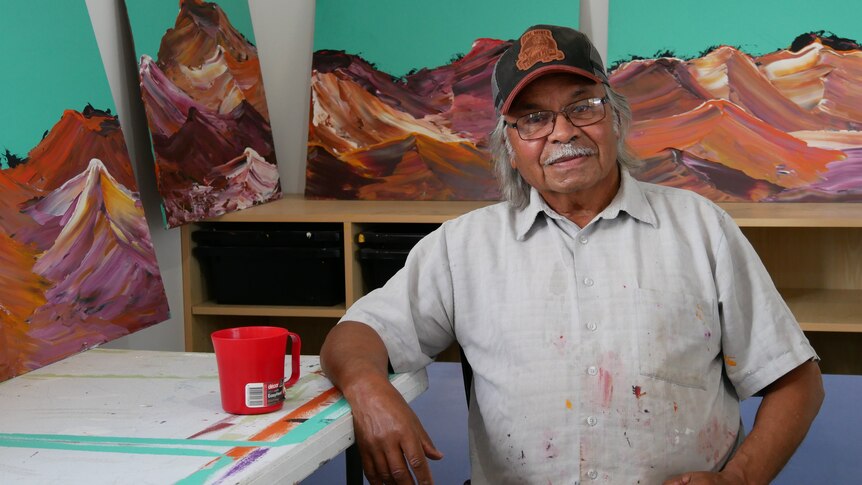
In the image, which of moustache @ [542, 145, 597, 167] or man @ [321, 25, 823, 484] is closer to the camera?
man @ [321, 25, 823, 484]

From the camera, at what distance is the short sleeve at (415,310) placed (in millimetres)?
1596

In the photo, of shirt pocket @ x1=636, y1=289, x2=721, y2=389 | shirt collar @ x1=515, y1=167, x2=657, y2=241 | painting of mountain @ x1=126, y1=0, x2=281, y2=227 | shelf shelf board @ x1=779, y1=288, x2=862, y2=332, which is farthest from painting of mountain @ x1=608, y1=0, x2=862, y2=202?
shirt pocket @ x1=636, y1=289, x2=721, y2=389

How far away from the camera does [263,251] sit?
2975mm

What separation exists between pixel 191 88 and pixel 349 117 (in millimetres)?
629

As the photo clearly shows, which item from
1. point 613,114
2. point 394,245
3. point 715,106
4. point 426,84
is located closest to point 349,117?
point 426,84

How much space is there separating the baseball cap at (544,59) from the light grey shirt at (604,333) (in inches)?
7.7

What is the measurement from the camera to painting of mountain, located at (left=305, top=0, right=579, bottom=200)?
317cm

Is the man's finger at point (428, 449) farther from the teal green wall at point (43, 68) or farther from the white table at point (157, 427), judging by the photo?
the teal green wall at point (43, 68)

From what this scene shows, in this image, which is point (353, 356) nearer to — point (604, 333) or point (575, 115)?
point (604, 333)

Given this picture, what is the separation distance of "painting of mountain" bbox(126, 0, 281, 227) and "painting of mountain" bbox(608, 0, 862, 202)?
1.18m

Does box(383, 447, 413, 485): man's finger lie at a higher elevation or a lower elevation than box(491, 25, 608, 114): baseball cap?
lower

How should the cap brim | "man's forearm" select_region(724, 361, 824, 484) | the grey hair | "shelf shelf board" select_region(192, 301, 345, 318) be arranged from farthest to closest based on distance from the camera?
"shelf shelf board" select_region(192, 301, 345, 318) → the grey hair → the cap brim → "man's forearm" select_region(724, 361, 824, 484)

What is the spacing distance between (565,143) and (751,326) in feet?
1.36

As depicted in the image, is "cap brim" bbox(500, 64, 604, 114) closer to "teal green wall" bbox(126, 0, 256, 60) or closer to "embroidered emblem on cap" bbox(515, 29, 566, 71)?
"embroidered emblem on cap" bbox(515, 29, 566, 71)
